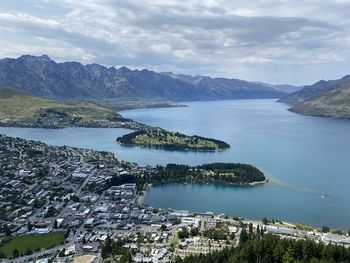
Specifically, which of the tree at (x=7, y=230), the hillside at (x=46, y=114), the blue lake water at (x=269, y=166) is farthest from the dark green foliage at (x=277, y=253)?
the hillside at (x=46, y=114)

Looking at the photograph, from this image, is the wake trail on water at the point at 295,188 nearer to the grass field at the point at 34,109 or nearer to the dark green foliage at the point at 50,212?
the dark green foliage at the point at 50,212

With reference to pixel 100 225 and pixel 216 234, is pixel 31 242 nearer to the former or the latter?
pixel 100 225

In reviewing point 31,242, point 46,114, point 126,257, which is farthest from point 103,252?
point 46,114

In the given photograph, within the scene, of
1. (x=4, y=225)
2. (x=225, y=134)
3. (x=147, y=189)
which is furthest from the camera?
(x=225, y=134)

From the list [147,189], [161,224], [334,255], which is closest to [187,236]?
[161,224]

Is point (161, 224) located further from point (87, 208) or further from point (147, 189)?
point (147, 189)

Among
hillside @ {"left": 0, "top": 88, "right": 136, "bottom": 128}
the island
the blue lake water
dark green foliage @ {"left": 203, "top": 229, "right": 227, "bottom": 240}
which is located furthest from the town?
hillside @ {"left": 0, "top": 88, "right": 136, "bottom": 128}

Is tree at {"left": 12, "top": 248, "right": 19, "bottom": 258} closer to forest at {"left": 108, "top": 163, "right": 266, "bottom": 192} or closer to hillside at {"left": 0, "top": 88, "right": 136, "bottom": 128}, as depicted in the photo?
forest at {"left": 108, "top": 163, "right": 266, "bottom": 192}
